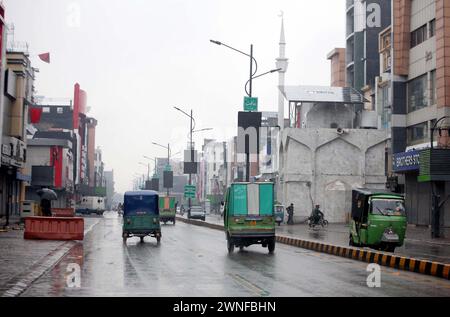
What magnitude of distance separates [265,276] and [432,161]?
1065 inches

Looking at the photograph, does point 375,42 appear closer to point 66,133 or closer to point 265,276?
point 66,133

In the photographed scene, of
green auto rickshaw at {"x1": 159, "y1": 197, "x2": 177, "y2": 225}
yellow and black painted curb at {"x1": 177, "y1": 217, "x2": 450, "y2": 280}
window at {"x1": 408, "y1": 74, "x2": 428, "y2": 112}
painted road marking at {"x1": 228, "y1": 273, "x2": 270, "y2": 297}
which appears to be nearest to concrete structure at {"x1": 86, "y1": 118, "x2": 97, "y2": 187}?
green auto rickshaw at {"x1": 159, "y1": 197, "x2": 177, "y2": 225}

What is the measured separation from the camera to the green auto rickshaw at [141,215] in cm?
3462

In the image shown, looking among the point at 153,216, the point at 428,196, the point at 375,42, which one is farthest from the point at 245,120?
the point at 375,42

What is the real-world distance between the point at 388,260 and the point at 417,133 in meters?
37.5

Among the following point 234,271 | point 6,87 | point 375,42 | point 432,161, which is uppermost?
point 375,42

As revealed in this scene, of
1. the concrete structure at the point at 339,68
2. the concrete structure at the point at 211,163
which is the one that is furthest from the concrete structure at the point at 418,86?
the concrete structure at the point at 211,163

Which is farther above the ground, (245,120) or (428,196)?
(245,120)

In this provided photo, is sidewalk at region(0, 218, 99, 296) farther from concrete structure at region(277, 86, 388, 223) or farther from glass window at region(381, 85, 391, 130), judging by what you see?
glass window at region(381, 85, 391, 130)

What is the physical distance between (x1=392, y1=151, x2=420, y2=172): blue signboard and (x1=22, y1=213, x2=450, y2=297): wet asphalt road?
1143 inches

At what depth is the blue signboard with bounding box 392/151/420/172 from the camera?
50.5 metres

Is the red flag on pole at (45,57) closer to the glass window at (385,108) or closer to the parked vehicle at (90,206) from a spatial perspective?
the parked vehicle at (90,206)

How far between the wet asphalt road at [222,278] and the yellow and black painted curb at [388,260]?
24.5 inches

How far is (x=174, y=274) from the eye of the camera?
17.1 meters
